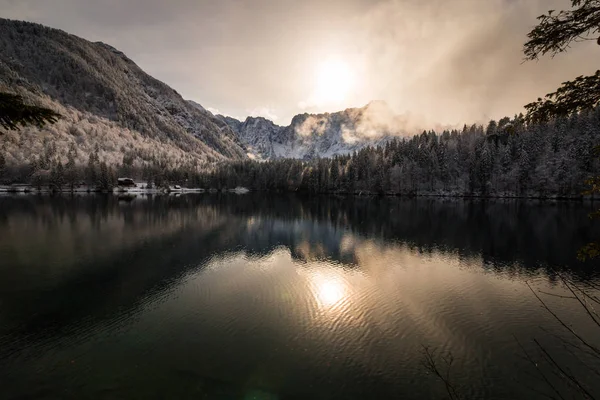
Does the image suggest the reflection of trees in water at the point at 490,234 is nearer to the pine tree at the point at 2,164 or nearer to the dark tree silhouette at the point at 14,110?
the dark tree silhouette at the point at 14,110

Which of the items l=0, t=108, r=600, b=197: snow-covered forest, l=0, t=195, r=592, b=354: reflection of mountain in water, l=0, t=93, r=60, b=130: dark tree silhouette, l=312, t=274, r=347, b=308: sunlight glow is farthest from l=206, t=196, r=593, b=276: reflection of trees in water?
l=0, t=108, r=600, b=197: snow-covered forest

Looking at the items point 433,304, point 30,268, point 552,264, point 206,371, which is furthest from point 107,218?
point 552,264

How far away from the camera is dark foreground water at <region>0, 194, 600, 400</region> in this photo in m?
16.6

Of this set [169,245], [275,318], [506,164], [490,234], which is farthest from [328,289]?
[506,164]

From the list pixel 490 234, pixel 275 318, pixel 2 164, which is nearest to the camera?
pixel 275 318

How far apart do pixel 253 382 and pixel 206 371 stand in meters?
2.95

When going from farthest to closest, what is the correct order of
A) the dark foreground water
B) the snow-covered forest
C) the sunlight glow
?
the snow-covered forest → the sunlight glow → the dark foreground water

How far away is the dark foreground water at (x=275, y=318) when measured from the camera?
655 inches

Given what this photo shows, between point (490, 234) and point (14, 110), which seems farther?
point (490, 234)

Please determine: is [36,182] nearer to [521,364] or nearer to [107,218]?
[107,218]

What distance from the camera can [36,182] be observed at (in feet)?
604

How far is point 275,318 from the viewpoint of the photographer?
24438 mm

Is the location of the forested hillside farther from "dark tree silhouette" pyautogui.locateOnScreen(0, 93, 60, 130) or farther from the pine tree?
the pine tree

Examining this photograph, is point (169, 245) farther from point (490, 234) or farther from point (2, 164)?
point (2, 164)
